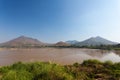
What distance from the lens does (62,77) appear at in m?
6.58

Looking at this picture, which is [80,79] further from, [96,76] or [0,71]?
[0,71]

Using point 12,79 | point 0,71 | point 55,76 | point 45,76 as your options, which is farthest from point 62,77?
point 0,71

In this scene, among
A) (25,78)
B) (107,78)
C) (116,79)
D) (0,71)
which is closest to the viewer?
(25,78)

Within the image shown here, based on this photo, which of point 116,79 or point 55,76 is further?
point 116,79

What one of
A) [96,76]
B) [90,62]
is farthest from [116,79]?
[90,62]

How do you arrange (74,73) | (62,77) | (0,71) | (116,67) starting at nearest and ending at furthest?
(62,77), (74,73), (0,71), (116,67)

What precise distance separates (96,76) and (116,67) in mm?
3285

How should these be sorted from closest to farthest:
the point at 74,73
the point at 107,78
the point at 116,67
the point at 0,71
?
1. the point at 107,78
2. the point at 74,73
3. the point at 0,71
4. the point at 116,67

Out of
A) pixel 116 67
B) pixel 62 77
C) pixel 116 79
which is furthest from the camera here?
pixel 116 67

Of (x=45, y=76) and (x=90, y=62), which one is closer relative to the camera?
(x=45, y=76)

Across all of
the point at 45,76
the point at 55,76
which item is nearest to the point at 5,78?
the point at 45,76

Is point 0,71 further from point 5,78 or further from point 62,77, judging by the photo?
point 62,77

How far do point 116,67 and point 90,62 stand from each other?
→ 3187 millimetres

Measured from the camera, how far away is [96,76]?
9.39 m
